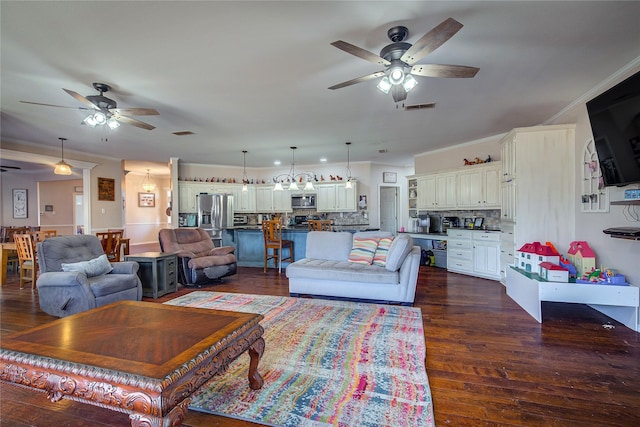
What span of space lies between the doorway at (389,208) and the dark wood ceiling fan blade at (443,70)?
680cm

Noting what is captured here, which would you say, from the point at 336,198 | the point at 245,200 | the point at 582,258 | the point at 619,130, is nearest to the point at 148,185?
the point at 245,200

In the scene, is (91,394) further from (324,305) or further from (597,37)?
(597,37)

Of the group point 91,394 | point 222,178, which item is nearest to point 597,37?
point 91,394

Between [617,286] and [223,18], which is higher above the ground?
[223,18]

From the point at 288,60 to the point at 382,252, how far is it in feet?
8.98

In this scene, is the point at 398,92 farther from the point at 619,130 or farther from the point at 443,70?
the point at 619,130

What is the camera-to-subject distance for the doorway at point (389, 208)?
30.4ft

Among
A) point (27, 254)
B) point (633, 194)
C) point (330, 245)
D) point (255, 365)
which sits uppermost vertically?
point (633, 194)

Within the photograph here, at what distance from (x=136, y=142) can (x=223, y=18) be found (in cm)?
478

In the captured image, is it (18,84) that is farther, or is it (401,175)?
(401,175)

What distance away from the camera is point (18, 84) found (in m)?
3.19

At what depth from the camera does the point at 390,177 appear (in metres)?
8.84

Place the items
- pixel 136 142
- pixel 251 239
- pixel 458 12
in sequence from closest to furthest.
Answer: pixel 458 12, pixel 136 142, pixel 251 239

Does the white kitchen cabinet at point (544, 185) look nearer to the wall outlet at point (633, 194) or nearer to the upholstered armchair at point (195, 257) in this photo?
the wall outlet at point (633, 194)
